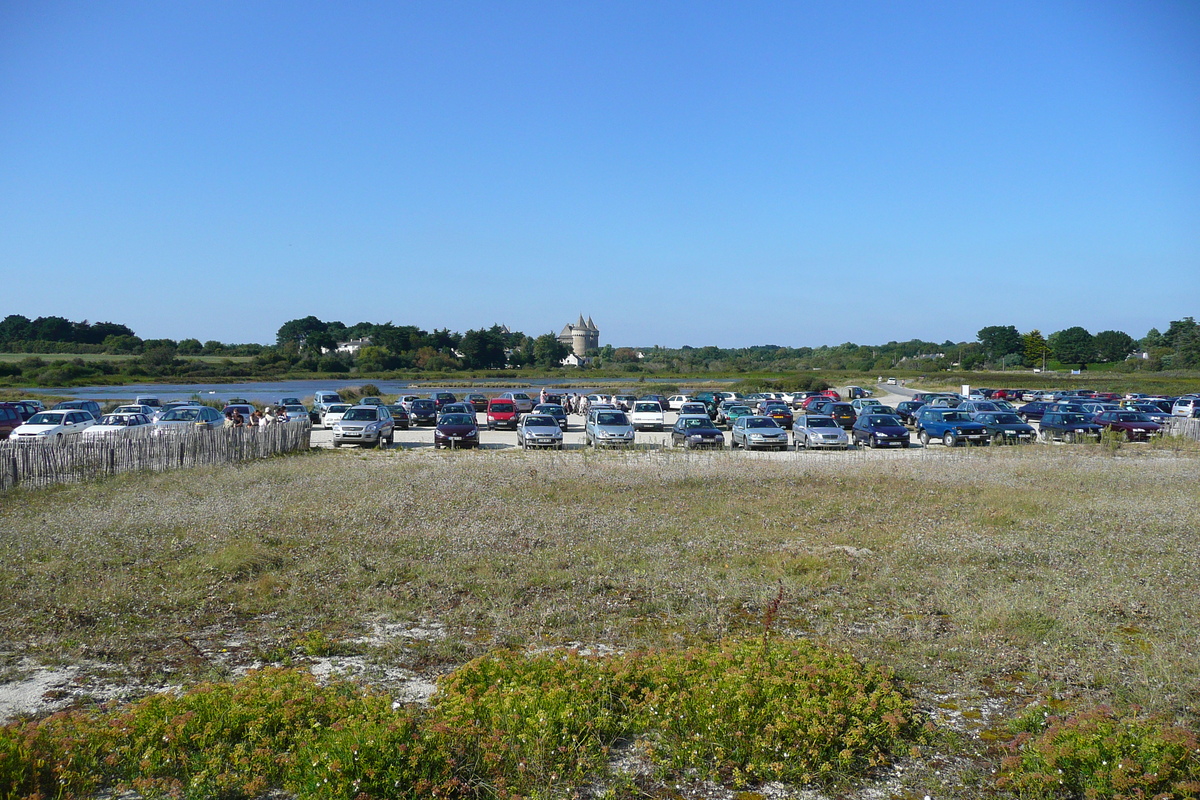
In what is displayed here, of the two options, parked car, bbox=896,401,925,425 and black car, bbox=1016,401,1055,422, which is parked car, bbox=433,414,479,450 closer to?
parked car, bbox=896,401,925,425

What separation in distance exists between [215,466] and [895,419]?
2572cm

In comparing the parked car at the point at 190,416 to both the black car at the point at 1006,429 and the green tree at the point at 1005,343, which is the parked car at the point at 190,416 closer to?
the black car at the point at 1006,429

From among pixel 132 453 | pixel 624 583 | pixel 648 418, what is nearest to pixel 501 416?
pixel 648 418

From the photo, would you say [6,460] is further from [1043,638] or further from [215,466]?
[1043,638]

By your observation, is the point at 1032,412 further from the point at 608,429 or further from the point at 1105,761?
the point at 1105,761

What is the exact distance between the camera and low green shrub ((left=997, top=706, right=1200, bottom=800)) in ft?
17.2

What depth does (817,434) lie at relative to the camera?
31.6 m

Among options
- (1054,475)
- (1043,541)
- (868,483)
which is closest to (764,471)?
(868,483)

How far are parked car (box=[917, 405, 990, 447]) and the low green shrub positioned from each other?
28328 millimetres

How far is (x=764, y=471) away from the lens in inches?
881

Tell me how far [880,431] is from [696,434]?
25.1ft

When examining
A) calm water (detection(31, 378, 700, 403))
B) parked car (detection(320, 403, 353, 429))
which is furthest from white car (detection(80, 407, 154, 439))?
calm water (detection(31, 378, 700, 403))

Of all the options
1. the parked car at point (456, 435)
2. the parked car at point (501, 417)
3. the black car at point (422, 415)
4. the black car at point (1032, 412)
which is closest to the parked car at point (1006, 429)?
the black car at point (1032, 412)

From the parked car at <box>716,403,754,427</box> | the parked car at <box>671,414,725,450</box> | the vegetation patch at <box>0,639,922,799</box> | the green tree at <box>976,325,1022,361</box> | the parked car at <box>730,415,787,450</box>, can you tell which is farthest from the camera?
the green tree at <box>976,325,1022,361</box>
